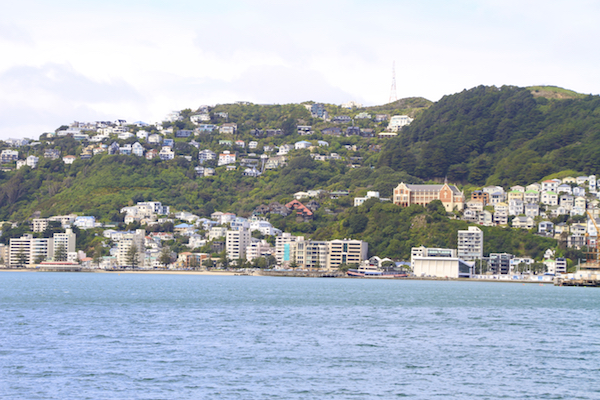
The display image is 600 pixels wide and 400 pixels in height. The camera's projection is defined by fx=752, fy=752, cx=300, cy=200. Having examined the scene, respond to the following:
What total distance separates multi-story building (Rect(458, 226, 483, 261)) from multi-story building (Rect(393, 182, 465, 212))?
1373 centimetres

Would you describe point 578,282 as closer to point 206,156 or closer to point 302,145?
point 302,145

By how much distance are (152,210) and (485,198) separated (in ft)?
219

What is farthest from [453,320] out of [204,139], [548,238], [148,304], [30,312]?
[204,139]

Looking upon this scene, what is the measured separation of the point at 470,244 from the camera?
375 feet

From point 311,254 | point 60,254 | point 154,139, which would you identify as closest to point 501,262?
point 311,254

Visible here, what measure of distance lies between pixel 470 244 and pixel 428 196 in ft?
59.4

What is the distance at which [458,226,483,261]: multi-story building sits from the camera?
114 meters

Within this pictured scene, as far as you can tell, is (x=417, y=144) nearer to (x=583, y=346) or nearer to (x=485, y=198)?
(x=485, y=198)

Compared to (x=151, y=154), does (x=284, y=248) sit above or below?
below

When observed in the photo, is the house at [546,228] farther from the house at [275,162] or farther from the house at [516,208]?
the house at [275,162]

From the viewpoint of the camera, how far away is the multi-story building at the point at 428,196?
129 m

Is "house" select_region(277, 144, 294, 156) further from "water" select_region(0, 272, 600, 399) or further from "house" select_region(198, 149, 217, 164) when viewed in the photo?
"water" select_region(0, 272, 600, 399)

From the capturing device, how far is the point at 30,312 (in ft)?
150

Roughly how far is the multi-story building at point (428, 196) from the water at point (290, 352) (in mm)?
76800
